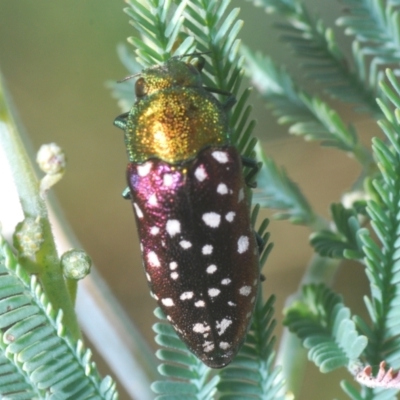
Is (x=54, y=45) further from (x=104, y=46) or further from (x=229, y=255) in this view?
(x=229, y=255)

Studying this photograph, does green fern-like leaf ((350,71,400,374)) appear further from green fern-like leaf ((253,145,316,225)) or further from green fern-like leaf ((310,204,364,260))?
green fern-like leaf ((253,145,316,225))

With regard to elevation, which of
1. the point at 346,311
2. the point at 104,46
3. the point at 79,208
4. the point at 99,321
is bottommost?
the point at 346,311

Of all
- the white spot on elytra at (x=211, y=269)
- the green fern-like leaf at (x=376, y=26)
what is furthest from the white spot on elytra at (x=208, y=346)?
the green fern-like leaf at (x=376, y=26)

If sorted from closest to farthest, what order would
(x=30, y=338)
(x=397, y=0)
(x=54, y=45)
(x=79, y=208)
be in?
1. (x=30, y=338)
2. (x=397, y=0)
3. (x=54, y=45)
4. (x=79, y=208)

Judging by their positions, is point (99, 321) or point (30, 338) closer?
point (30, 338)

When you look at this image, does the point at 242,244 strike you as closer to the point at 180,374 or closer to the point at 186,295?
the point at 186,295

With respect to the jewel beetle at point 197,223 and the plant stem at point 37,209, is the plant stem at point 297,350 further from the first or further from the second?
the plant stem at point 37,209

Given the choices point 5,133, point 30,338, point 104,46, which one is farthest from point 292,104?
point 104,46

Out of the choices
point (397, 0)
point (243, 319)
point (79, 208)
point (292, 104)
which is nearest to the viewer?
point (243, 319)
